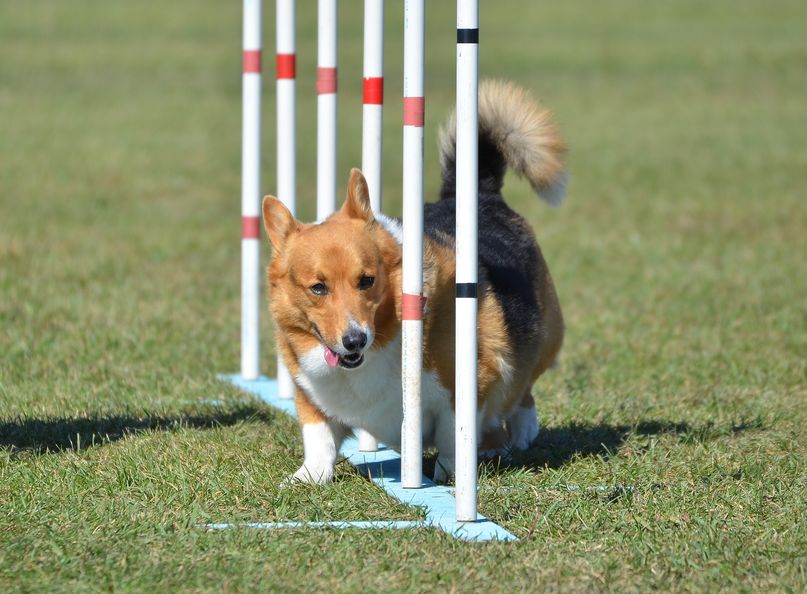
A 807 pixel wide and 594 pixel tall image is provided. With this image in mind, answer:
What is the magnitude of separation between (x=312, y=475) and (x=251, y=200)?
2347mm

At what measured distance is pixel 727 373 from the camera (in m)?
7.22

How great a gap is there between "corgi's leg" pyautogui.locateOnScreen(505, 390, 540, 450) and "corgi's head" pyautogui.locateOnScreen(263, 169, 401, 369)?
1.07m

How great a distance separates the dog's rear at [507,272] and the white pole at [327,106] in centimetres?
52

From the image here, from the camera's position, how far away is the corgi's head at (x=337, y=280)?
189 inches

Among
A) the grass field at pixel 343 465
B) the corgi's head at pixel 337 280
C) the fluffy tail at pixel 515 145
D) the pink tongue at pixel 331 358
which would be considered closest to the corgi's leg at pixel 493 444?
the grass field at pixel 343 465

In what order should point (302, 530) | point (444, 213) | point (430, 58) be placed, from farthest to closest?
point (430, 58) → point (444, 213) → point (302, 530)

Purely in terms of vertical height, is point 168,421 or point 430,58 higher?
point 430,58

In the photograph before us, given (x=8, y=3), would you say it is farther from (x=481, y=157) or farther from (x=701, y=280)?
(x=481, y=157)

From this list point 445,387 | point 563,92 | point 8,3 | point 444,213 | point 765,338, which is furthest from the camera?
point 8,3

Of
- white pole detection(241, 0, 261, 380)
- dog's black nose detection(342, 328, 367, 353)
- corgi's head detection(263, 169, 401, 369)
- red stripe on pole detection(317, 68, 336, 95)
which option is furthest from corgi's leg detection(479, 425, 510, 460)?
white pole detection(241, 0, 261, 380)

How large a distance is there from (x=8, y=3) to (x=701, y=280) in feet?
88.2

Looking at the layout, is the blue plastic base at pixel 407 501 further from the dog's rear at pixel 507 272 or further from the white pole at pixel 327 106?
the white pole at pixel 327 106

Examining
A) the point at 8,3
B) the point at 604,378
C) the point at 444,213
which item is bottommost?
the point at 604,378

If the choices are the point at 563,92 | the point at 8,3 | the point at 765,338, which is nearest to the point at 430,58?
the point at 563,92
